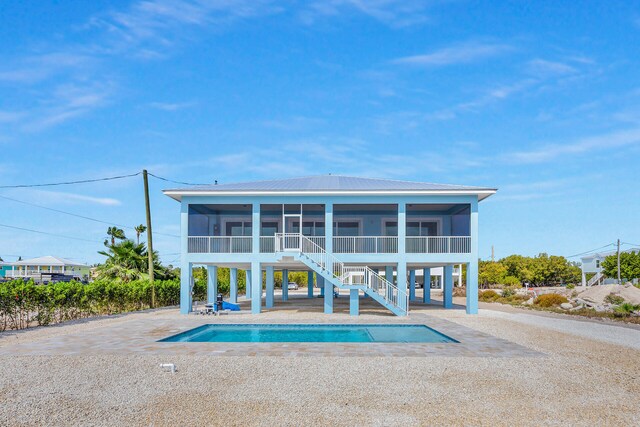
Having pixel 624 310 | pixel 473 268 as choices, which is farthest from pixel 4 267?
pixel 624 310

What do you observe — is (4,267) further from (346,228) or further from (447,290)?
(447,290)

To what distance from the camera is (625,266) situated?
211ft

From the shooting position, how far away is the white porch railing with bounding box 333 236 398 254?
2634cm

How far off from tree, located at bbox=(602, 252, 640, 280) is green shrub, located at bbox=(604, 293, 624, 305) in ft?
124

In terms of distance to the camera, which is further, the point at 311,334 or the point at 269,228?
the point at 269,228

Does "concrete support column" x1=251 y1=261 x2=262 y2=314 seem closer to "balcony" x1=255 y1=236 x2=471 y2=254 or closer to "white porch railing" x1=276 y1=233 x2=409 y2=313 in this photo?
"white porch railing" x1=276 y1=233 x2=409 y2=313

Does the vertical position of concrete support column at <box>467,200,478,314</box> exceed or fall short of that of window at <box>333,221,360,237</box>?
it falls short

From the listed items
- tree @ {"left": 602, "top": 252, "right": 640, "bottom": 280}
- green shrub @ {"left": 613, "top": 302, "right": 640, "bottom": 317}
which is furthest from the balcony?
tree @ {"left": 602, "top": 252, "right": 640, "bottom": 280}

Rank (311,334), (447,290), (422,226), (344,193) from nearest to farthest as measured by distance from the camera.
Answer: (311,334) → (344,193) → (447,290) → (422,226)

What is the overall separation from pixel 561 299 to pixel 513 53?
51.7 ft

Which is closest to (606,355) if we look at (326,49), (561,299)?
(326,49)

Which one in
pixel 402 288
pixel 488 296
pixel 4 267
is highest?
pixel 402 288

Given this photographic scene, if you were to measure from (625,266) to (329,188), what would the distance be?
5515 centimetres

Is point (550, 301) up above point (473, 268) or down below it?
below
